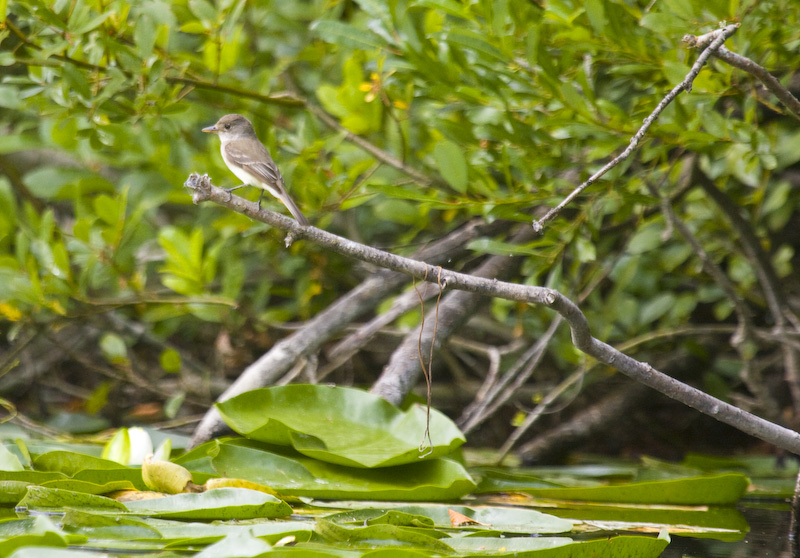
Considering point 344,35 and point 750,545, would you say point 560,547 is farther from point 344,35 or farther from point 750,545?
point 344,35

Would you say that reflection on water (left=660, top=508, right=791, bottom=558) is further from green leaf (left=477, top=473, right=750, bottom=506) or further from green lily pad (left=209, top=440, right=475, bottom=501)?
green lily pad (left=209, top=440, right=475, bottom=501)

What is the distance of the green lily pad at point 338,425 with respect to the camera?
8.07 feet

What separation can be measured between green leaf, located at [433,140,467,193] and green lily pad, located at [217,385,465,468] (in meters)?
0.80

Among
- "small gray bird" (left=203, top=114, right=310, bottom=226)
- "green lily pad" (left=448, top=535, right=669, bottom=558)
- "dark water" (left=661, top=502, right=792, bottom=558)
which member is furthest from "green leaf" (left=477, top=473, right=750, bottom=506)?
"small gray bird" (left=203, top=114, right=310, bottom=226)

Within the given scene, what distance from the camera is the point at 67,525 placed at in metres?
1.77

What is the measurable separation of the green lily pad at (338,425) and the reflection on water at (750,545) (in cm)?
73

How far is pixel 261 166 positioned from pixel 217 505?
1308 millimetres

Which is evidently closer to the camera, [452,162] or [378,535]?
[378,535]

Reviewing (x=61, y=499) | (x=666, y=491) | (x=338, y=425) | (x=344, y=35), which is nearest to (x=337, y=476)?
(x=338, y=425)

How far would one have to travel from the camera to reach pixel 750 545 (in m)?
2.15

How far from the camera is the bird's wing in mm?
2850

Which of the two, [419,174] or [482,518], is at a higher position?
[419,174]

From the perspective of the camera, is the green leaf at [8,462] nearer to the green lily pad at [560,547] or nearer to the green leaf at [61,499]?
the green leaf at [61,499]

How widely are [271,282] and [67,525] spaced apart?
9.68 feet
